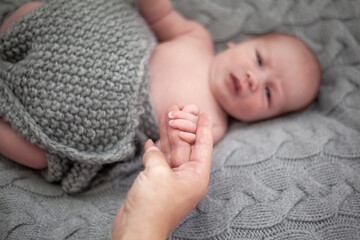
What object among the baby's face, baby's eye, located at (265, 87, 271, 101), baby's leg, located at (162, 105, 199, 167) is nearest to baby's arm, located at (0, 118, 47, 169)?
baby's leg, located at (162, 105, 199, 167)

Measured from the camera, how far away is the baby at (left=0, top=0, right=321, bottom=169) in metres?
1.35

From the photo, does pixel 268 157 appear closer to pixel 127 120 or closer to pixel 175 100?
pixel 175 100

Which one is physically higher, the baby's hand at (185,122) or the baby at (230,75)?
the baby's hand at (185,122)

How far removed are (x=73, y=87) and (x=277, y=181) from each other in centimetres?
78

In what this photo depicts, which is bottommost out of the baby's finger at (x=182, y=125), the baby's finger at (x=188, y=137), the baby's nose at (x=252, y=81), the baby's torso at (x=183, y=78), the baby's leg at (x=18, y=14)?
the baby's nose at (x=252, y=81)

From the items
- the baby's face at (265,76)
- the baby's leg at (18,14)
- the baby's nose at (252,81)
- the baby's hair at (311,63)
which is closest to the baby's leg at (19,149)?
the baby's leg at (18,14)

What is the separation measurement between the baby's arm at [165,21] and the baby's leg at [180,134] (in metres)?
0.70

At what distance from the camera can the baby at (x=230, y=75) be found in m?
1.35

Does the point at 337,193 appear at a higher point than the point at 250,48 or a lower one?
lower

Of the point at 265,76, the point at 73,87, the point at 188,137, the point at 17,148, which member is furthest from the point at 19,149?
the point at 265,76

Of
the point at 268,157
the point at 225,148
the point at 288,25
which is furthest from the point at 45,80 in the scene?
the point at 288,25

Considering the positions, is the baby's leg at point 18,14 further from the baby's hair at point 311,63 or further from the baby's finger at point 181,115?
the baby's hair at point 311,63

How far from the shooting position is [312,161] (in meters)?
1.16

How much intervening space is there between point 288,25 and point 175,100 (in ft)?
2.46
